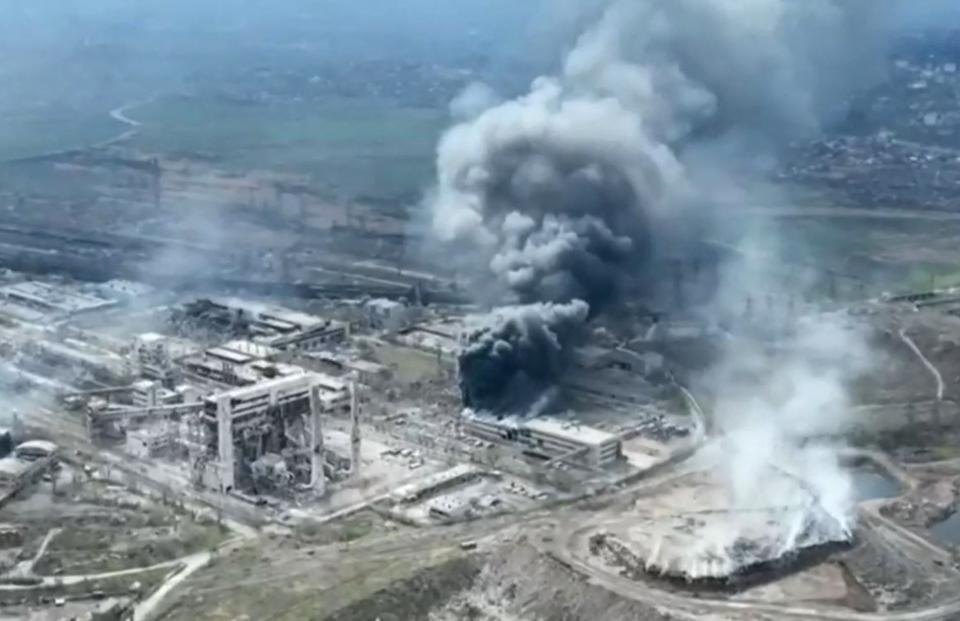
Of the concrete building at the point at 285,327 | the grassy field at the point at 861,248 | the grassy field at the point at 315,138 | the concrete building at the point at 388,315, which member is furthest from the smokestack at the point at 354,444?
the grassy field at the point at 315,138

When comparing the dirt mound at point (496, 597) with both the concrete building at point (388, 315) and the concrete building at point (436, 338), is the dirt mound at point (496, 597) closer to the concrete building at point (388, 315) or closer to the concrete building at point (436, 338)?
the concrete building at point (436, 338)

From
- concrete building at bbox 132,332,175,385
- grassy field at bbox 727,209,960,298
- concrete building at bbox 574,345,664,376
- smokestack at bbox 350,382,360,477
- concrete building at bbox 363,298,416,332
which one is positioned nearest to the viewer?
smokestack at bbox 350,382,360,477

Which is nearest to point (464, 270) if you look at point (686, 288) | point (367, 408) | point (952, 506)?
point (686, 288)

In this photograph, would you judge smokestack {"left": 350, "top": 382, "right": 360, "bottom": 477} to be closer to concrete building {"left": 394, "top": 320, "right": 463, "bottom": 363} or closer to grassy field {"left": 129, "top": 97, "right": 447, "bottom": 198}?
concrete building {"left": 394, "top": 320, "right": 463, "bottom": 363}

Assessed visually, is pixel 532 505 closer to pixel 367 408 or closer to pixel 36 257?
pixel 367 408

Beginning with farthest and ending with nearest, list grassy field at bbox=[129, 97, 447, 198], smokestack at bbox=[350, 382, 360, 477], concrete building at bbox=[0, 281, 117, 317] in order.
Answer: grassy field at bbox=[129, 97, 447, 198], concrete building at bbox=[0, 281, 117, 317], smokestack at bbox=[350, 382, 360, 477]

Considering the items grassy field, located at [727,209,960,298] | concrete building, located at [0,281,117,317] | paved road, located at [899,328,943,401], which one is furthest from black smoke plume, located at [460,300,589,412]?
concrete building, located at [0,281,117,317]

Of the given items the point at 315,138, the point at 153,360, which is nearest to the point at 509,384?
the point at 153,360
